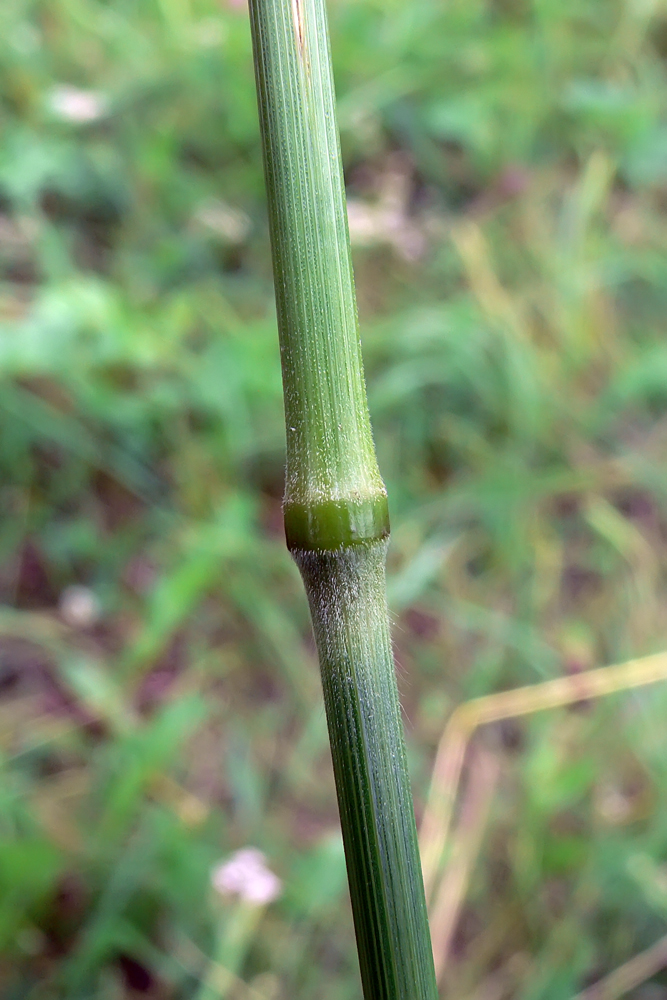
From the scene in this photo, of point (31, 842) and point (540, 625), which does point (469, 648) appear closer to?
point (540, 625)

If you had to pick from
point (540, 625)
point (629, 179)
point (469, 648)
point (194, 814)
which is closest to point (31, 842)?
point (194, 814)

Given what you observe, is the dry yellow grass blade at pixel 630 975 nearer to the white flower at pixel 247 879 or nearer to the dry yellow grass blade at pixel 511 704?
the dry yellow grass blade at pixel 511 704

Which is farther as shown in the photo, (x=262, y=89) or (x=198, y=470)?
(x=198, y=470)

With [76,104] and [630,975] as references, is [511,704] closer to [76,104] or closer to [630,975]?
[630,975]

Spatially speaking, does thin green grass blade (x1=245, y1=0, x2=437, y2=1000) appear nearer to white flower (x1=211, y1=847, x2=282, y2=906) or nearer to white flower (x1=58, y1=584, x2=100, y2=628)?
white flower (x1=211, y1=847, x2=282, y2=906)

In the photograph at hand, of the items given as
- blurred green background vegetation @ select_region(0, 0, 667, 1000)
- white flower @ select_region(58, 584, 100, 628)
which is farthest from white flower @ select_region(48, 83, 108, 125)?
white flower @ select_region(58, 584, 100, 628)

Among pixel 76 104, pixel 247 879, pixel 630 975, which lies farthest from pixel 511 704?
pixel 76 104
